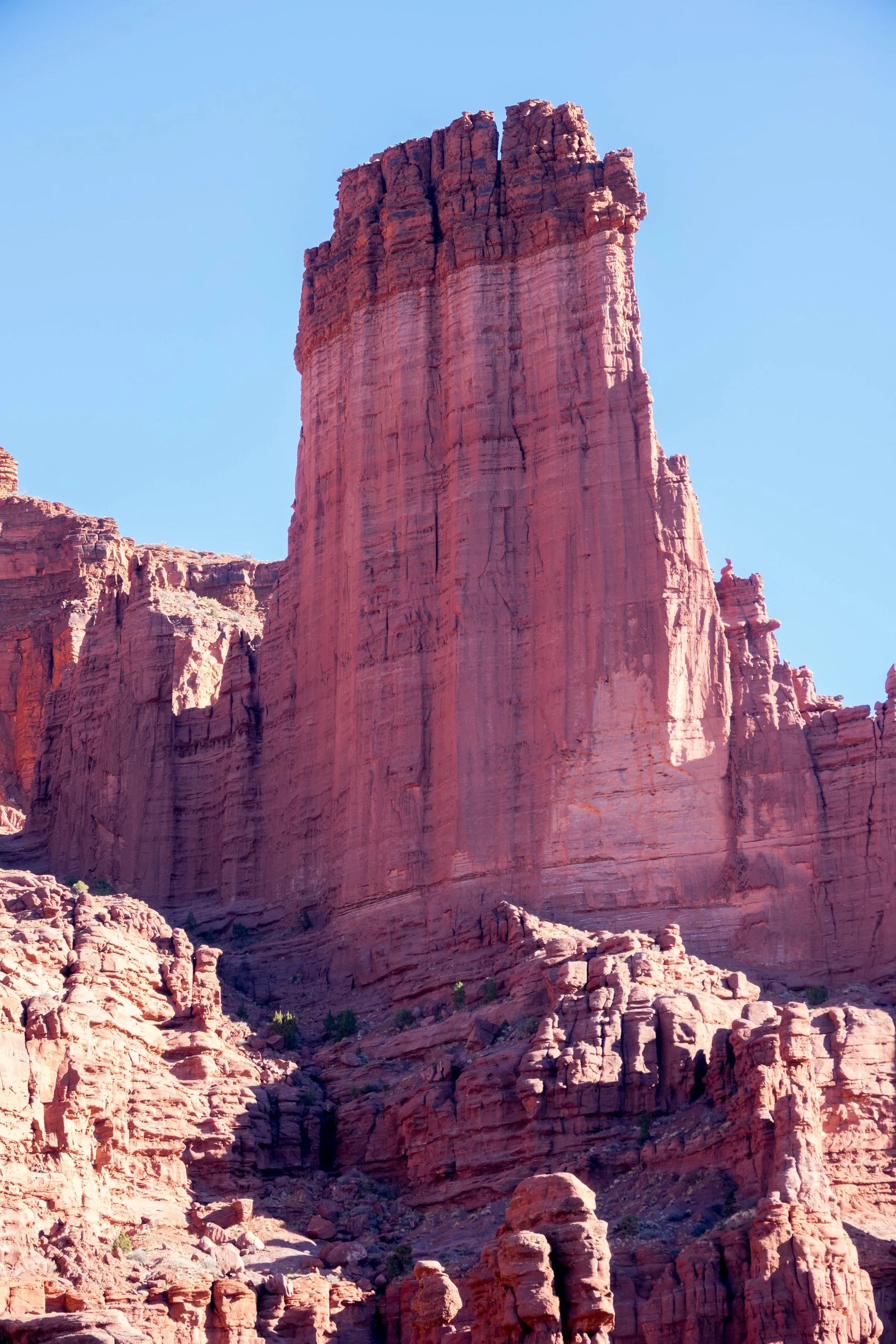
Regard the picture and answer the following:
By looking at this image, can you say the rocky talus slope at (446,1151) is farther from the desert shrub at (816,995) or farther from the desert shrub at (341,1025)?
the desert shrub at (816,995)

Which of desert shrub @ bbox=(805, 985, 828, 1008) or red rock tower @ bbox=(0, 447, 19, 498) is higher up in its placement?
red rock tower @ bbox=(0, 447, 19, 498)

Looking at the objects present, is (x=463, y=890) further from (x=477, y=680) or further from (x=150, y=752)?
(x=150, y=752)

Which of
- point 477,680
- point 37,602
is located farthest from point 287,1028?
point 37,602

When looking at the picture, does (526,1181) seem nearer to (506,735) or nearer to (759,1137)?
(759,1137)

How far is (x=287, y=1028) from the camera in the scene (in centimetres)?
7312

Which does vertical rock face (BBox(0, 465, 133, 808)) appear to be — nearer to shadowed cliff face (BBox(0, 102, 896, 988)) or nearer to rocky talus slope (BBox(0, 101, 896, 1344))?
rocky talus slope (BBox(0, 101, 896, 1344))

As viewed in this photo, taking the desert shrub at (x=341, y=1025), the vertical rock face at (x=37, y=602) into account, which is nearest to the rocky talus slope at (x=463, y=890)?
the desert shrub at (x=341, y=1025)

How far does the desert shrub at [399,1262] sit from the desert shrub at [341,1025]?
956 cm

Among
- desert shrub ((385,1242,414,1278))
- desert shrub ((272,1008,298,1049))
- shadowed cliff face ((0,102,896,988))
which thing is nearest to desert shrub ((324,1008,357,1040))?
desert shrub ((272,1008,298,1049))

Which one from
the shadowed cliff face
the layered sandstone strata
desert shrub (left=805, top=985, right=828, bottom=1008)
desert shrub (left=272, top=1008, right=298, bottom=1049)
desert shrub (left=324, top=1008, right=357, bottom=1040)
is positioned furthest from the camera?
the layered sandstone strata

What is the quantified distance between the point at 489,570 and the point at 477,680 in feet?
9.66

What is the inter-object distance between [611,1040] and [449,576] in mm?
16139

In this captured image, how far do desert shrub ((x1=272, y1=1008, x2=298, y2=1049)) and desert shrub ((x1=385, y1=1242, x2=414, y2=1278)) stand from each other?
9020 millimetres

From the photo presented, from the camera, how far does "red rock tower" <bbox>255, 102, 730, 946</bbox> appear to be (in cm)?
7538
